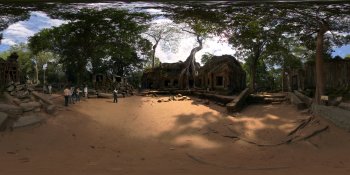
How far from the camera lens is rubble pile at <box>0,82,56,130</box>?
2855mm

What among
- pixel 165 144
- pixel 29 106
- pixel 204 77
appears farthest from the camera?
pixel 204 77

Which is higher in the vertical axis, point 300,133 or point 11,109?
point 11,109

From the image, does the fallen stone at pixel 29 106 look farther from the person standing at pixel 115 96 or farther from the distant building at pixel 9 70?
the person standing at pixel 115 96

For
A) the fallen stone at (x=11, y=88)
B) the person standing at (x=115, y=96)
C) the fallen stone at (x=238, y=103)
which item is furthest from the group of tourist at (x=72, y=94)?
the fallen stone at (x=238, y=103)

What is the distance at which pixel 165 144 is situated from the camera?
2723 mm

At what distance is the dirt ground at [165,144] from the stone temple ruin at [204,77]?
0.70 ft

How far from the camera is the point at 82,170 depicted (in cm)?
259

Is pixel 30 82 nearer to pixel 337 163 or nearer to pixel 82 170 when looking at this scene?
pixel 82 170

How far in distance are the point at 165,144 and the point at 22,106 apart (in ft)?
4.09

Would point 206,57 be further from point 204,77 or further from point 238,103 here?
point 238,103

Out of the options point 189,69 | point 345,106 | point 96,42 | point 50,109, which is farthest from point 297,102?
point 50,109

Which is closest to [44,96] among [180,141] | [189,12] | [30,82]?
[30,82]

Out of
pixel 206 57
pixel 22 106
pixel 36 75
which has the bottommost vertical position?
pixel 22 106

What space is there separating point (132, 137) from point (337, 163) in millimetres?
1559
